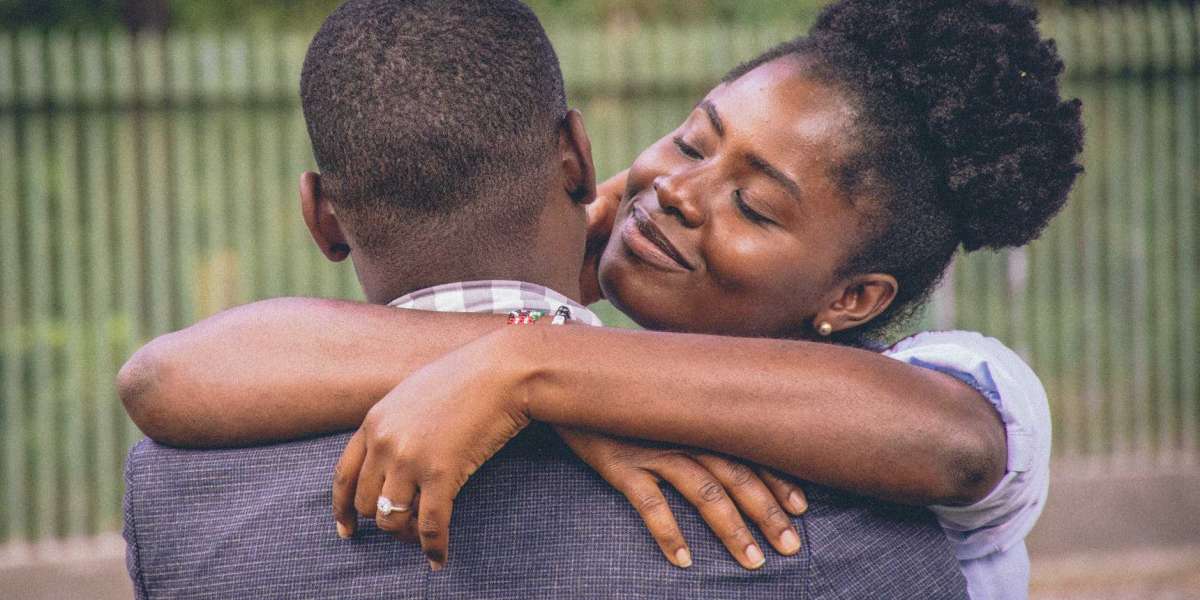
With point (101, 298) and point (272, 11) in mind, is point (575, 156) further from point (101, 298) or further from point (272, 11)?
point (272, 11)

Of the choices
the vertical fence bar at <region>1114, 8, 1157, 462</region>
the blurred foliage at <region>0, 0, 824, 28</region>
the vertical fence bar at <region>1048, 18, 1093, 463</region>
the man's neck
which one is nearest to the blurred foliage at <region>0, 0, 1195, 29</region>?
the blurred foliage at <region>0, 0, 824, 28</region>

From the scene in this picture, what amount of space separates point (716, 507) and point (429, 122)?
2.31 feet

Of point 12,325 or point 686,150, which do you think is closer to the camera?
point 686,150

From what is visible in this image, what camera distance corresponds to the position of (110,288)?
5.89 meters

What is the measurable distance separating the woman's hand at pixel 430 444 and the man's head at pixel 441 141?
0.24 m

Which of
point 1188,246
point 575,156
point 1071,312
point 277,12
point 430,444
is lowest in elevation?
point 1071,312

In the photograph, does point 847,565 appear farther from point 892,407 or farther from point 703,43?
point 703,43

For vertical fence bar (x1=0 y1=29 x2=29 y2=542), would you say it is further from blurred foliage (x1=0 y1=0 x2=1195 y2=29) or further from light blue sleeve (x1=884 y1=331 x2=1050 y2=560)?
blurred foliage (x1=0 y1=0 x2=1195 y2=29)

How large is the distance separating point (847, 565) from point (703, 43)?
4891mm

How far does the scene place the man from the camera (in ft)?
5.41

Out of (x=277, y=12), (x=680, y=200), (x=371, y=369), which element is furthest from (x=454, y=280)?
(x=277, y=12)

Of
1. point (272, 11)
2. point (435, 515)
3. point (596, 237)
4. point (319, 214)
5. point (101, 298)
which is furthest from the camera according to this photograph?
point (272, 11)

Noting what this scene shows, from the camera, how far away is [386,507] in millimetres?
1590

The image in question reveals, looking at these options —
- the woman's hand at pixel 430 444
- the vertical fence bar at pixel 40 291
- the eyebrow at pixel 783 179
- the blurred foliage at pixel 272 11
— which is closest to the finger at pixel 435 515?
the woman's hand at pixel 430 444
